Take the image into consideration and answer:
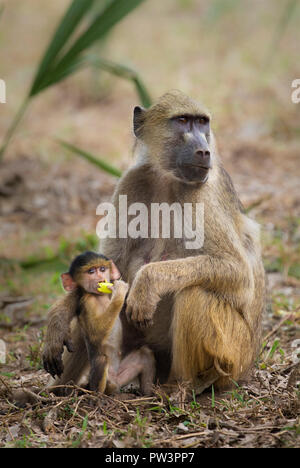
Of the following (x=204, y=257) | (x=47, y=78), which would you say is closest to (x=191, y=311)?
(x=204, y=257)

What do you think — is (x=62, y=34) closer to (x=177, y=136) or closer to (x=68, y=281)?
(x=177, y=136)

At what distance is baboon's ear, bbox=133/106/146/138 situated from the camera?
447 cm

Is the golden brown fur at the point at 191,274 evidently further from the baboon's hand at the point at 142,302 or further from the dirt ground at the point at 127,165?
the dirt ground at the point at 127,165

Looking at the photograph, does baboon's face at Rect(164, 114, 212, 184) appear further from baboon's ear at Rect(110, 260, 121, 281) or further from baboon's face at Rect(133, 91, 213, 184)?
baboon's ear at Rect(110, 260, 121, 281)

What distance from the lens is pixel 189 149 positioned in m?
3.96

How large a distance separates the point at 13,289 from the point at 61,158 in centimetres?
369

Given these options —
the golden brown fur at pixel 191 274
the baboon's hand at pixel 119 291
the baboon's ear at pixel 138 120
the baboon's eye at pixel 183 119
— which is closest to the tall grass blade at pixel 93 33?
the baboon's ear at pixel 138 120

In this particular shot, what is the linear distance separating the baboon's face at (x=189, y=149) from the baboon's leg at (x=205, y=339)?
0.70m

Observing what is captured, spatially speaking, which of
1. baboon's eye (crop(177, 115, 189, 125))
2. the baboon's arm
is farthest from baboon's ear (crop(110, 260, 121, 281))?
baboon's eye (crop(177, 115, 189, 125))

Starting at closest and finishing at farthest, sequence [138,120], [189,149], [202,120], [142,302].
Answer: [142,302] < [189,149] < [202,120] < [138,120]

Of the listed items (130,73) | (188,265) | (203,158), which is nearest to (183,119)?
(203,158)

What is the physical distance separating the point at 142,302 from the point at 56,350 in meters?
0.60

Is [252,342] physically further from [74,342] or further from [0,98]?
[0,98]

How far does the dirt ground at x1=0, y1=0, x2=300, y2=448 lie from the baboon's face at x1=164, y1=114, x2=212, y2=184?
1.46ft
